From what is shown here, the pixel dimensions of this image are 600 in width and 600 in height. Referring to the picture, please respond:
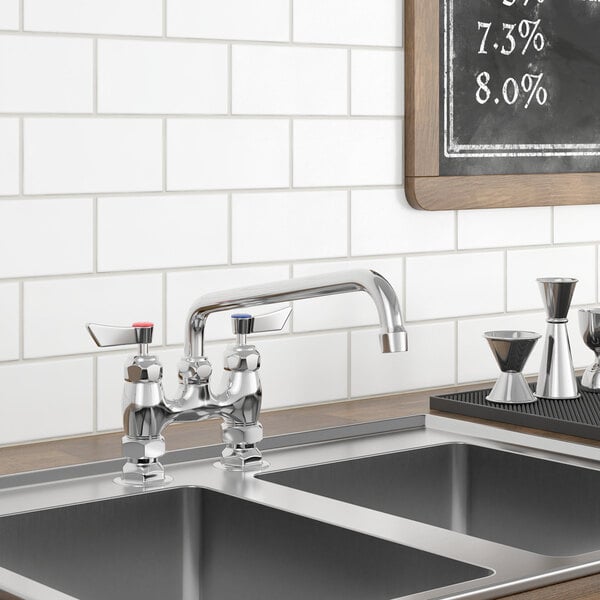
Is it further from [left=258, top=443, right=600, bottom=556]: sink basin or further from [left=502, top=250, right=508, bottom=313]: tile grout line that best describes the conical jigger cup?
[left=502, top=250, right=508, bottom=313]: tile grout line

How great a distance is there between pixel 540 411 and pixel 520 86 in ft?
1.90

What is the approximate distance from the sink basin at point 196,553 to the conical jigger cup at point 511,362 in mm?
467

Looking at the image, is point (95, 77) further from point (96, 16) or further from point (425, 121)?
point (425, 121)

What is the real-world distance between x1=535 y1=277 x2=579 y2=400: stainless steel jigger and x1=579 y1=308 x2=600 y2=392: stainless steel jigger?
43 millimetres

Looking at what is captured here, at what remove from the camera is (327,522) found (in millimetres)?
1217

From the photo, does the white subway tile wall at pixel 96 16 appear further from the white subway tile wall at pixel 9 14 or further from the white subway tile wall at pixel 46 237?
the white subway tile wall at pixel 46 237

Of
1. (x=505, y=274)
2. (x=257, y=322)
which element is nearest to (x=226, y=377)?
(x=257, y=322)

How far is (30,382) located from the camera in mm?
1494

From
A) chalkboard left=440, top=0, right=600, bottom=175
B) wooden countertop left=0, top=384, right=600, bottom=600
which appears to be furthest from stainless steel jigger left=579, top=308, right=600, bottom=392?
chalkboard left=440, top=0, right=600, bottom=175

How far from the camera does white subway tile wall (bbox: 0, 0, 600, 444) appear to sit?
1.48 metres

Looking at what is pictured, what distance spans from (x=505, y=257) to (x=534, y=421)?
0.45 meters

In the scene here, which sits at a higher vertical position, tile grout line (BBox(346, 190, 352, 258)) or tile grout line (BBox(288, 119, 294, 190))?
tile grout line (BBox(288, 119, 294, 190))

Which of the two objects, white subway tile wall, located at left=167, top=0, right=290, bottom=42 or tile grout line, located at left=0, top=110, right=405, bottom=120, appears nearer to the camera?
tile grout line, located at left=0, top=110, right=405, bottom=120

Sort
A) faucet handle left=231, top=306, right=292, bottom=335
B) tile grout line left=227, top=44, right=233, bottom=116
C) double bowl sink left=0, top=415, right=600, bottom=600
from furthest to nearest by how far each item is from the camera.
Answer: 1. tile grout line left=227, top=44, right=233, bottom=116
2. faucet handle left=231, top=306, right=292, bottom=335
3. double bowl sink left=0, top=415, right=600, bottom=600
